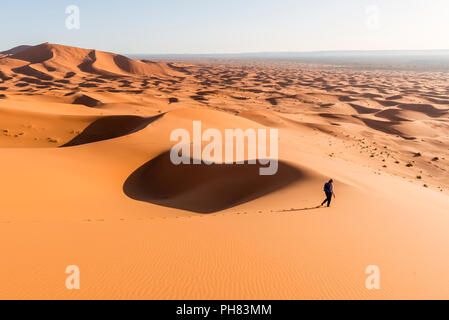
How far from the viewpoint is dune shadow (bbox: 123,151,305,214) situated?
10.5 metres

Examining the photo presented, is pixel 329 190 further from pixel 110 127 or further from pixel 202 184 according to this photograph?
pixel 110 127

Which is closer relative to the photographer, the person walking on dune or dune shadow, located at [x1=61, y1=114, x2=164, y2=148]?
the person walking on dune

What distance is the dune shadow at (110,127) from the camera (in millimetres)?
21609

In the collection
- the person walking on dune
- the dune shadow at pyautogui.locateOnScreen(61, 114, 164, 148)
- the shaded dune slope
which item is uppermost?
the shaded dune slope

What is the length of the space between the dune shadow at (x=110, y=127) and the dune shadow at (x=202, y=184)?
937 cm

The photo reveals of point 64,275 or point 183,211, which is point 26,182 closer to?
point 183,211

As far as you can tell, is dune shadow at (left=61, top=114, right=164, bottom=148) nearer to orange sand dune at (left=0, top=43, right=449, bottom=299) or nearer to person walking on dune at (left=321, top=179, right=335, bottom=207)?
orange sand dune at (left=0, top=43, right=449, bottom=299)

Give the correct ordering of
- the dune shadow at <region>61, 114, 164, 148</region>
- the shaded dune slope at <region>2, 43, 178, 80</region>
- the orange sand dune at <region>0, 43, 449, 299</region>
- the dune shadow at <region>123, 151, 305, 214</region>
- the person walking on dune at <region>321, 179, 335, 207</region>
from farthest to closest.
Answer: the shaded dune slope at <region>2, 43, 178, 80</region>, the dune shadow at <region>61, 114, 164, 148</region>, the dune shadow at <region>123, 151, 305, 214</region>, the person walking on dune at <region>321, 179, 335, 207</region>, the orange sand dune at <region>0, 43, 449, 299</region>

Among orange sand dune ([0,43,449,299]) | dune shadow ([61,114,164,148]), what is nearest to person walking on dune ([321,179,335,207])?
orange sand dune ([0,43,449,299])

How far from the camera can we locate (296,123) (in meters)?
29.4

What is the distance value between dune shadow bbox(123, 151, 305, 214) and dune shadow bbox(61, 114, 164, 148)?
30.7ft

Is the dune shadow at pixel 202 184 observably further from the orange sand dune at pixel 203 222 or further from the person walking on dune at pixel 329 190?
the person walking on dune at pixel 329 190
